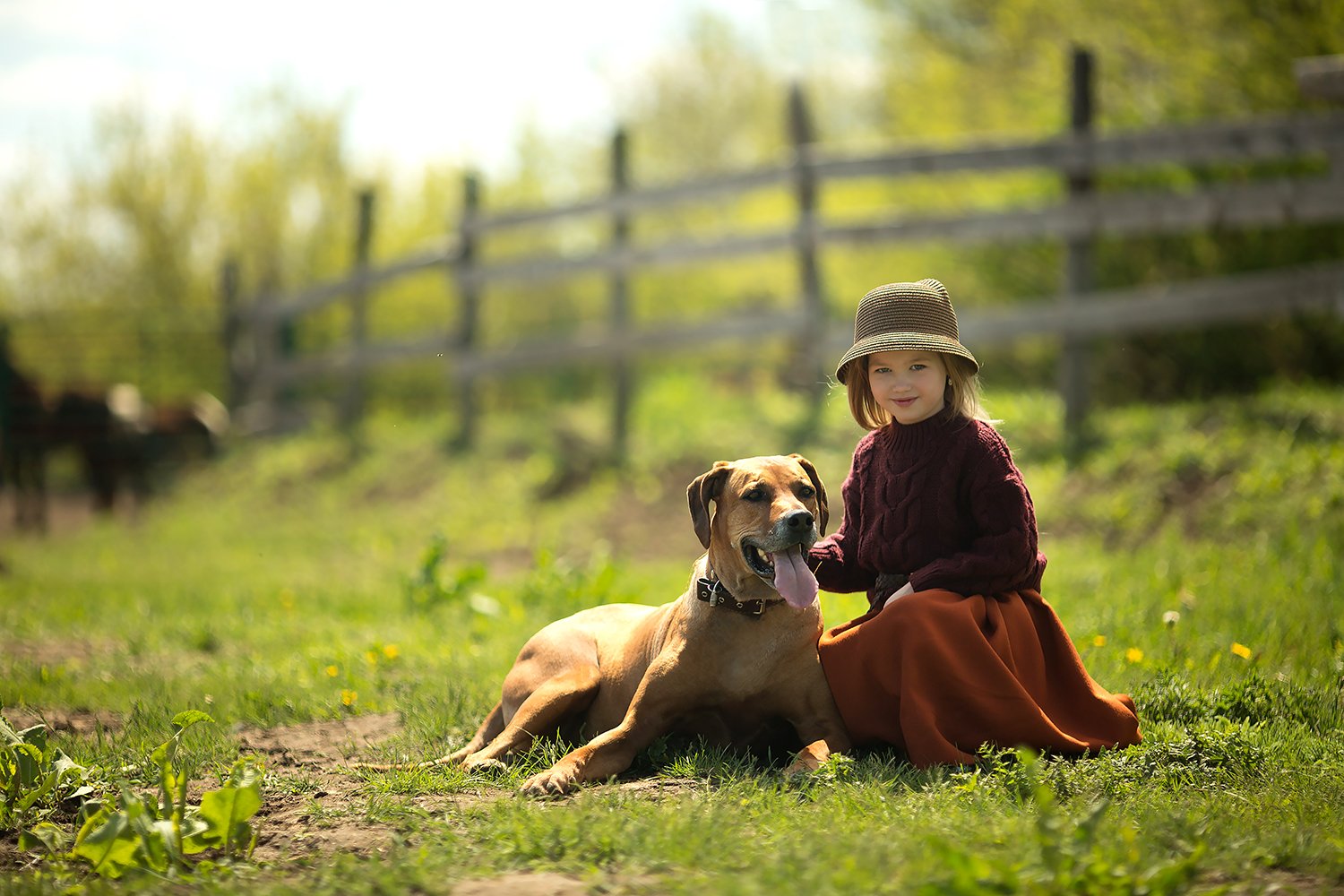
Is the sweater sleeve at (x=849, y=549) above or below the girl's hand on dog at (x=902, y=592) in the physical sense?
above

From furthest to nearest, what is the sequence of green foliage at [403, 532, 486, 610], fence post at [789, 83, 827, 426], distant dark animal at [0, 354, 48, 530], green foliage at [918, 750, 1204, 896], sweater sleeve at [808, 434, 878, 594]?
distant dark animal at [0, 354, 48, 530] < fence post at [789, 83, 827, 426] < green foliage at [403, 532, 486, 610] < sweater sleeve at [808, 434, 878, 594] < green foliage at [918, 750, 1204, 896]

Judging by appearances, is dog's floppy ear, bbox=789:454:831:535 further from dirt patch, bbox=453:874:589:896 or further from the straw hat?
dirt patch, bbox=453:874:589:896

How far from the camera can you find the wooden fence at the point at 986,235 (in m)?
9.24

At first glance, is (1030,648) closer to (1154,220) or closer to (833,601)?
(833,601)

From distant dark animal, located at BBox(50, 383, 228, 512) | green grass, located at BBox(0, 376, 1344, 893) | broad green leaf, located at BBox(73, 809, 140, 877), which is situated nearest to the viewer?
green grass, located at BBox(0, 376, 1344, 893)

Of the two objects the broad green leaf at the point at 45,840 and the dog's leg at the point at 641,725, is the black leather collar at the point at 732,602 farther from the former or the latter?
the broad green leaf at the point at 45,840

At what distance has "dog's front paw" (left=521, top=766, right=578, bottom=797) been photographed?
3.73m

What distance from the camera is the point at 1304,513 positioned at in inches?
295

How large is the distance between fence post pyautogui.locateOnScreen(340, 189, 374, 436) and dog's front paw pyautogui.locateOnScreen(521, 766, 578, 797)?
44.6 ft

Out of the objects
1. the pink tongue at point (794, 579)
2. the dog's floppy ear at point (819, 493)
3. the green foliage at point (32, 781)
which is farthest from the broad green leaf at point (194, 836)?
the dog's floppy ear at point (819, 493)

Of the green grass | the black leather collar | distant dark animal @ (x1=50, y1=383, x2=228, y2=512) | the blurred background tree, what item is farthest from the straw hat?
distant dark animal @ (x1=50, y1=383, x2=228, y2=512)

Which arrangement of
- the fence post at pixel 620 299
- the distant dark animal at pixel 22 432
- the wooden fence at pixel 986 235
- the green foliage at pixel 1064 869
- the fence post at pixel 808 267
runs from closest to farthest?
the green foliage at pixel 1064 869, the wooden fence at pixel 986 235, the fence post at pixel 808 267, the fence post at pixel 620 299, the distant dark animal at pixel 22 432

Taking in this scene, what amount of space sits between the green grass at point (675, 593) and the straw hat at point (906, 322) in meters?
1.42

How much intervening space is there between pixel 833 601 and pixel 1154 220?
5488 mm
